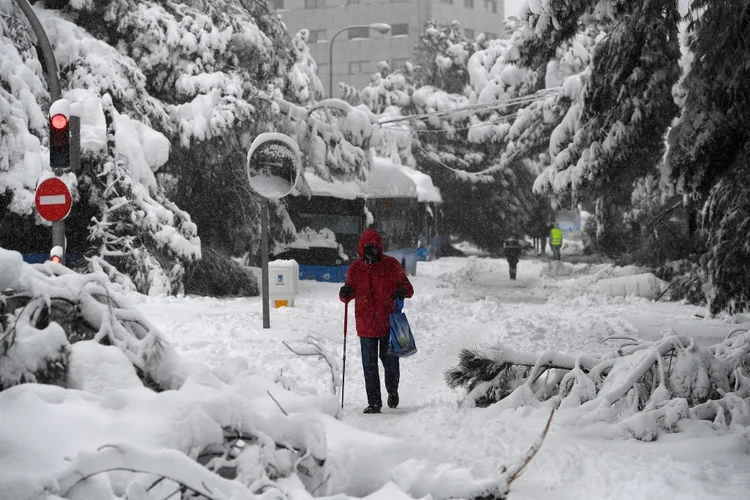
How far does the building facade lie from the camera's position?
86188mm

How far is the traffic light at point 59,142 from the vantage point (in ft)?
43.9

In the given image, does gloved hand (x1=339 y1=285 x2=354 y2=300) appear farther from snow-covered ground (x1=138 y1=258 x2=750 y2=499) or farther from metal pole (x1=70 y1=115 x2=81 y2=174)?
metal pole (x1=70 y1=115 x2=81 y2=174)

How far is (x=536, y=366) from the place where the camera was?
8.57 m

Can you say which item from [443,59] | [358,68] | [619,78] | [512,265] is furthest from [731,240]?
[358,68]

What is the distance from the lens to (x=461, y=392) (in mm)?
10430

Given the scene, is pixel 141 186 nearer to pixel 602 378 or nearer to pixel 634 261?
pixel 602 378

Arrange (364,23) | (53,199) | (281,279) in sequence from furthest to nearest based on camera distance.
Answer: (364,23) → (281,279) → (53,199)

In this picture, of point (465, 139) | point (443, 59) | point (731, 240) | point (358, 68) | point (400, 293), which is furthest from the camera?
point (358, 68)

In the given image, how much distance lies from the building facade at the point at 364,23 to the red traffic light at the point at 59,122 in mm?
74258

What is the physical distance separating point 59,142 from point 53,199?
807mm

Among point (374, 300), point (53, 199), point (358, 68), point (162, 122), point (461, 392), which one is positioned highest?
point (358, 68)

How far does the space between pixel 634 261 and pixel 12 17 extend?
21.6 m

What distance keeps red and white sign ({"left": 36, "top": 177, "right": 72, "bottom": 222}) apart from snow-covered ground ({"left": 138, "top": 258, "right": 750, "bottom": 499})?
2.27m

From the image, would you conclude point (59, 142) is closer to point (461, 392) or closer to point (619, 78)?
point (461, 392)
